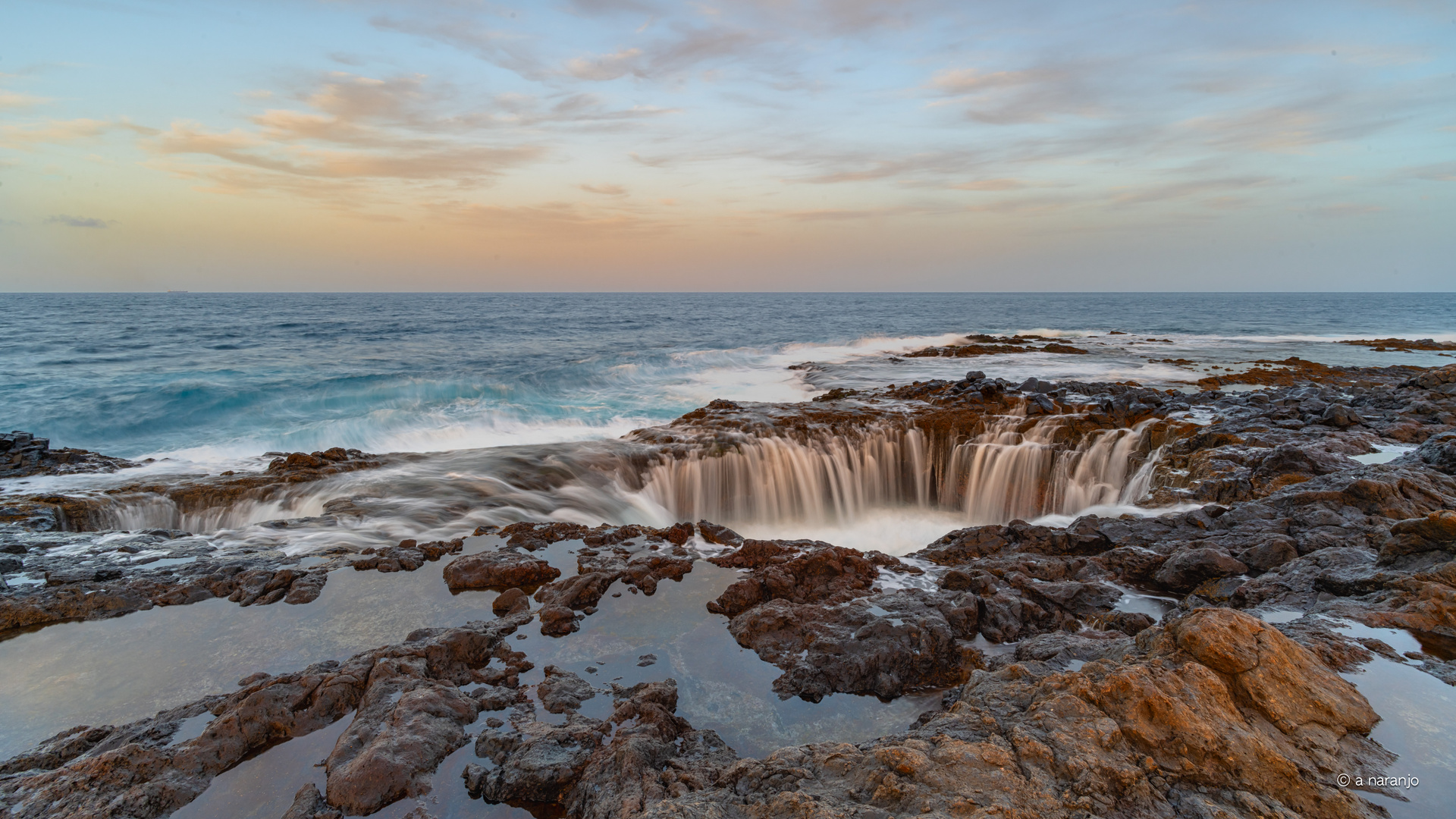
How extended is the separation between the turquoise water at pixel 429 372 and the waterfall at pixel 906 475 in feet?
21.1

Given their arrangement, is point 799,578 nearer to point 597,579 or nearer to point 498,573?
point 597,579

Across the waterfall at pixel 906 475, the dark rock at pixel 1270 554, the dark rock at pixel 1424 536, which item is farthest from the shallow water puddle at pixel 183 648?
the dark rock at pixel 1424 536

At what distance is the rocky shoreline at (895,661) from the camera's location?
285cm

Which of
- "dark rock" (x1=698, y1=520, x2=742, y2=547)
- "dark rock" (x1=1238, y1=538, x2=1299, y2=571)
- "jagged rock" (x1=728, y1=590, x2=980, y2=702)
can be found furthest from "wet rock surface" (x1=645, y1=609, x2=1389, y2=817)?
"dark rock" (x1=698, y1=520, x2=742, y2=547)

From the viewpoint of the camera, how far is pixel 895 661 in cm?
476

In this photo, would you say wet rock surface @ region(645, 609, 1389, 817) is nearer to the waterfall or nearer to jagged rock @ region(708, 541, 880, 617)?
jagged rock @ region(708, 541, 880, 617)

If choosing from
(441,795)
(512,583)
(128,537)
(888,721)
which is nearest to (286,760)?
(441,795)

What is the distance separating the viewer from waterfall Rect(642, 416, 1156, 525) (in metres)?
12.2

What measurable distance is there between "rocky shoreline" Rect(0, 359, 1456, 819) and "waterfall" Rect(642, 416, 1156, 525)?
2.71 metres

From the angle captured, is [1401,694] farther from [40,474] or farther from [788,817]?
[40,474]

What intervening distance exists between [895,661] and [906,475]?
30.1ft

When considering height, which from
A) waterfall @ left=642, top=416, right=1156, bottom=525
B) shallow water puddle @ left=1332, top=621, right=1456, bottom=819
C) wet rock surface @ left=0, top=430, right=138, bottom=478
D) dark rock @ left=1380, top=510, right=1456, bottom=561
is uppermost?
dark rock @ left=1380, top=510, right=1456, bottom=561

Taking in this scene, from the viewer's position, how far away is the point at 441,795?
3.50m

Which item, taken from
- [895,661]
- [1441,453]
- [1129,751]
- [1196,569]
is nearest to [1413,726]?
[1129,751]
